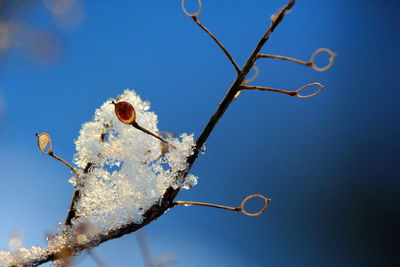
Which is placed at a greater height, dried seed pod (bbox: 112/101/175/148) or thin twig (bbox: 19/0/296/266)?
dried seed pod (bbox: 112/101/175/148)

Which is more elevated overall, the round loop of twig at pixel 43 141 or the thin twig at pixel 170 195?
the round loop of twig at pixel 43 141
